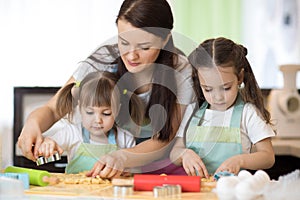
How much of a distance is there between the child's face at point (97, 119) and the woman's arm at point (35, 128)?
0.33 feet

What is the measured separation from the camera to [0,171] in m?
1.15

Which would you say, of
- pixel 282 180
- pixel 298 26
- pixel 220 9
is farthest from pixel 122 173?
pixel 298 26

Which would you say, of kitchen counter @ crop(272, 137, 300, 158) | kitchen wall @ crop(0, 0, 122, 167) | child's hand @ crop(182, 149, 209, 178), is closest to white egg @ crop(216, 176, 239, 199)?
child's hand @ crop(182, 149, 209, 178)

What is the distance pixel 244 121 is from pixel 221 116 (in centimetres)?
5

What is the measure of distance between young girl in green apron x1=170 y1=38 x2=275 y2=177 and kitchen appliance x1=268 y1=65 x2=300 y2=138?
111 centimetres

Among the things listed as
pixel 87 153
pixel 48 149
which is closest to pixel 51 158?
pixel 48 149

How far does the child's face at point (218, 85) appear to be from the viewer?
3.94 ft

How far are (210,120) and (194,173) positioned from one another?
0.45 ft

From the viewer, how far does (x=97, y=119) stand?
1.21 meters

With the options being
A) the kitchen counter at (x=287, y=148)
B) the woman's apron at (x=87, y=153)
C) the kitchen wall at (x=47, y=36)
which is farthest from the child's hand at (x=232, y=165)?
the kitchen wall at (x=47, y=36)

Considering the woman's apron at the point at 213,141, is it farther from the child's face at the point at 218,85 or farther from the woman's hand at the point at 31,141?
the woman's hand at the point at 31,141

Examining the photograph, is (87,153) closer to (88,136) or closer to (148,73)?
(88,136)

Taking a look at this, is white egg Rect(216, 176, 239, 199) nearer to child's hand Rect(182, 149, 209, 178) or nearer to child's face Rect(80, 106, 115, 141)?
child's hand Rect(182, 149, 209, 178)

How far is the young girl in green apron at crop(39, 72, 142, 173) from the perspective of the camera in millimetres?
1193
